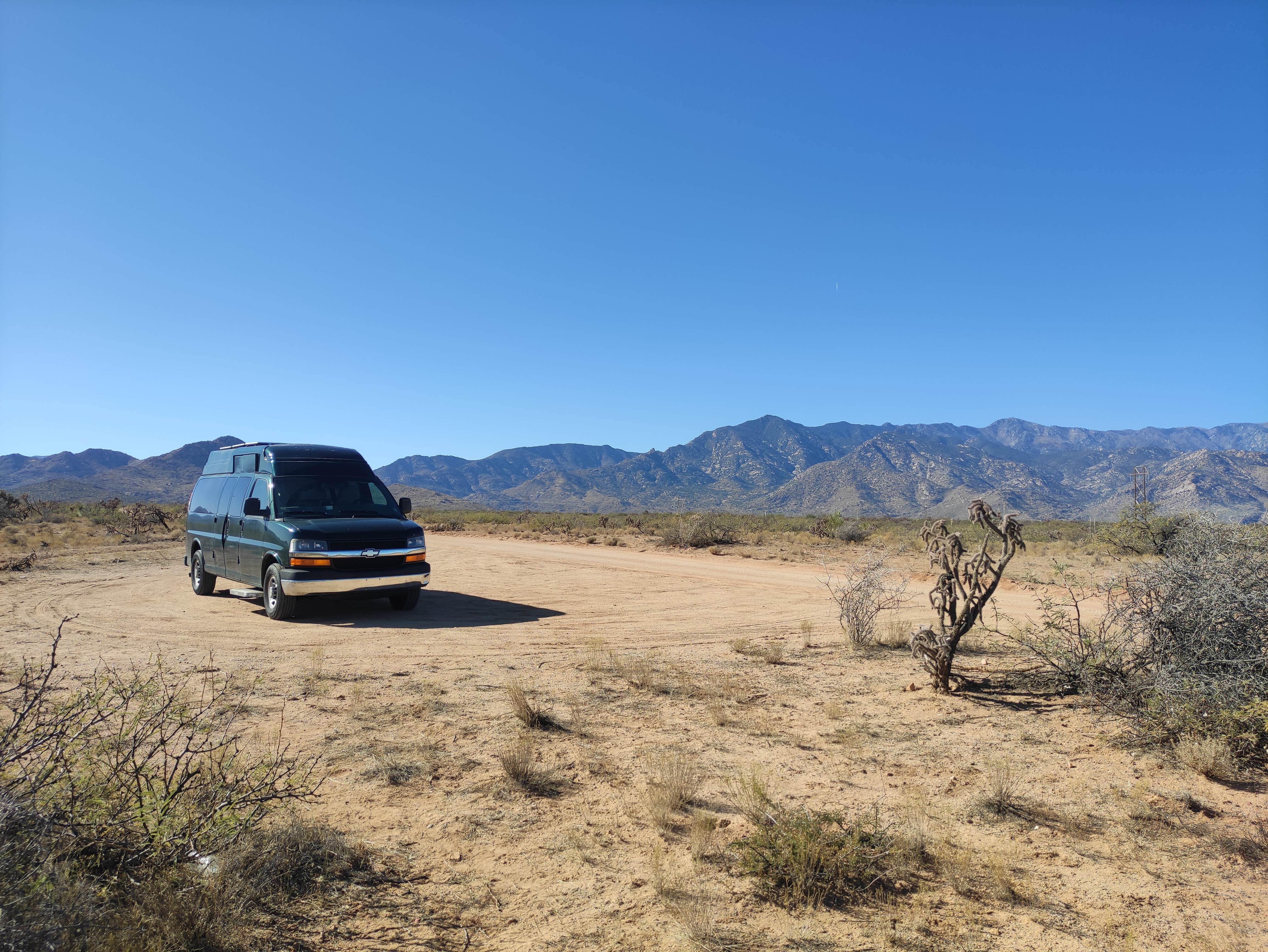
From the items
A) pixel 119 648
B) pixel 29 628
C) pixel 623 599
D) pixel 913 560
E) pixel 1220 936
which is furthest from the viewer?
pixel 913 560

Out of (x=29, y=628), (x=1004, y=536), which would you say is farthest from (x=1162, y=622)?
(x=29, y=628)

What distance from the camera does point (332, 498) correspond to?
1120cm

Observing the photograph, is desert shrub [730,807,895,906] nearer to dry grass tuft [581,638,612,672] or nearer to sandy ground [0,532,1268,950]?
sandy ground [0,532,1268,950]

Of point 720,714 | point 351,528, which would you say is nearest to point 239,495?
point 351,528

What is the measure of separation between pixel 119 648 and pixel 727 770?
7.40m

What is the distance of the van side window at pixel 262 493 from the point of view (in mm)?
10836

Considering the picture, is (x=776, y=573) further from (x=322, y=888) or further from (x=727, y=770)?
(x=322, y=888)

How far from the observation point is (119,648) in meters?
8.19

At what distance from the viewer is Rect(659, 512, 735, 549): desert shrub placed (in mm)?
24734

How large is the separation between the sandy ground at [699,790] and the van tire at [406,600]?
53cm

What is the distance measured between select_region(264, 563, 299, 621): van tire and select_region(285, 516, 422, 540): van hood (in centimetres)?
72

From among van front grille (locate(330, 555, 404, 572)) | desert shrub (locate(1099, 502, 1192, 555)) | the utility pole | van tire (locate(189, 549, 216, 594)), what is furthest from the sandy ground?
the utility pole

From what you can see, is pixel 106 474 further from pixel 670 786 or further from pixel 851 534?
pixel 670 786

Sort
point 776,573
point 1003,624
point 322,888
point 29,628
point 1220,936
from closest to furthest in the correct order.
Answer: point 1220,936 < point 322,888 < point 29,628 < point 1003,624 < point 776,573
